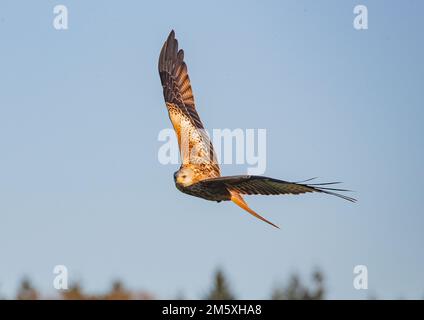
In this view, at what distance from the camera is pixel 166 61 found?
72.4 ft

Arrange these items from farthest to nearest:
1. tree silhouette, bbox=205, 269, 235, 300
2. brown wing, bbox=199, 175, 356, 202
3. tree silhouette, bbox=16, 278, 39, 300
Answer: tree silhouette, bbox=16, 278, 39, 300 < tree silhouette, bbox=205, 269, 235, 300 < brown wing, bbox=199, 175, 356, 202

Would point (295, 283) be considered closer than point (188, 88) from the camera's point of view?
No

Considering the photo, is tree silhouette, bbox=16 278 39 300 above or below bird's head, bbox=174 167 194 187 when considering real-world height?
below

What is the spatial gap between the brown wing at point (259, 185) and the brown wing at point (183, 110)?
1632 mm

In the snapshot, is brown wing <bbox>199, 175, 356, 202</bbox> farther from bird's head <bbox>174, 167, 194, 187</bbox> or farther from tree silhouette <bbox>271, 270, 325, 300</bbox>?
tree silhouette <bbox>271, 270, 325, 300</bbox>

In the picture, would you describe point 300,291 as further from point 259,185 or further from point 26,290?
point 259,185

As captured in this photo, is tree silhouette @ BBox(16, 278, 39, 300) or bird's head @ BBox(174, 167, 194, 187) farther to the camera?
tree silhouette @ BBox(16, 278, 39, 300)

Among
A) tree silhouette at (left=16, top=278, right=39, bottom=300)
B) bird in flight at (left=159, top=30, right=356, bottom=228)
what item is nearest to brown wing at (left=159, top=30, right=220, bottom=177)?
bird in flight at (left=159, top=30, right=356, bottom=228)

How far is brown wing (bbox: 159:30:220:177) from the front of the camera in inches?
776

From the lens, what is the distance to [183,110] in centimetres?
2112
